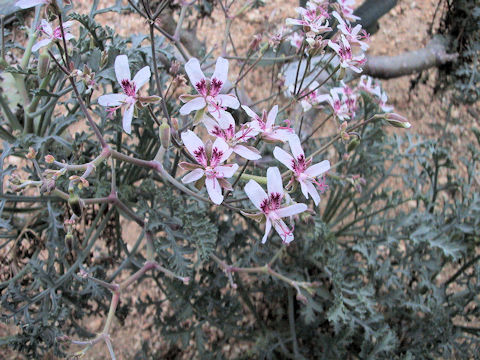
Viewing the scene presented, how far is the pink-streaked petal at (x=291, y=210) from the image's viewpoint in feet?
2.93

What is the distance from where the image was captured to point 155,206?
138 cm

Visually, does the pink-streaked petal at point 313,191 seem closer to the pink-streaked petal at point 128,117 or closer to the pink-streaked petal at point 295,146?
the pink-streaked petal at point 295,146

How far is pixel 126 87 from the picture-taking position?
954mm

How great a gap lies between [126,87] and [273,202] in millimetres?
386

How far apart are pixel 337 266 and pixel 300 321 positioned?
0.40 metres

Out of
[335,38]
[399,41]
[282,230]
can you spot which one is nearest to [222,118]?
[282,230]

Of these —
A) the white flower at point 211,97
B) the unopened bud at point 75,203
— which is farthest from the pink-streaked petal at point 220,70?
the unopened bud at point 75,203

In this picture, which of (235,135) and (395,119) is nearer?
(235,135)

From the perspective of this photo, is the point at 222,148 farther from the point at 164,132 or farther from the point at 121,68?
the point at 121,68

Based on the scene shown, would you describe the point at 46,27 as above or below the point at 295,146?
above

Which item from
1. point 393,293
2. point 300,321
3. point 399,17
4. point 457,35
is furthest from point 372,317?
point 399,17

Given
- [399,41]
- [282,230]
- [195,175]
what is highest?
[195,175]

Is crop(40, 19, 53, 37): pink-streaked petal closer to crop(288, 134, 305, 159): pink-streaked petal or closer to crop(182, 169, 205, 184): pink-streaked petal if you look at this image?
crop(182, 169, 205, 184): pink-streaked petal

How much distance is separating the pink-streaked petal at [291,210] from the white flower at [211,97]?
20cm
